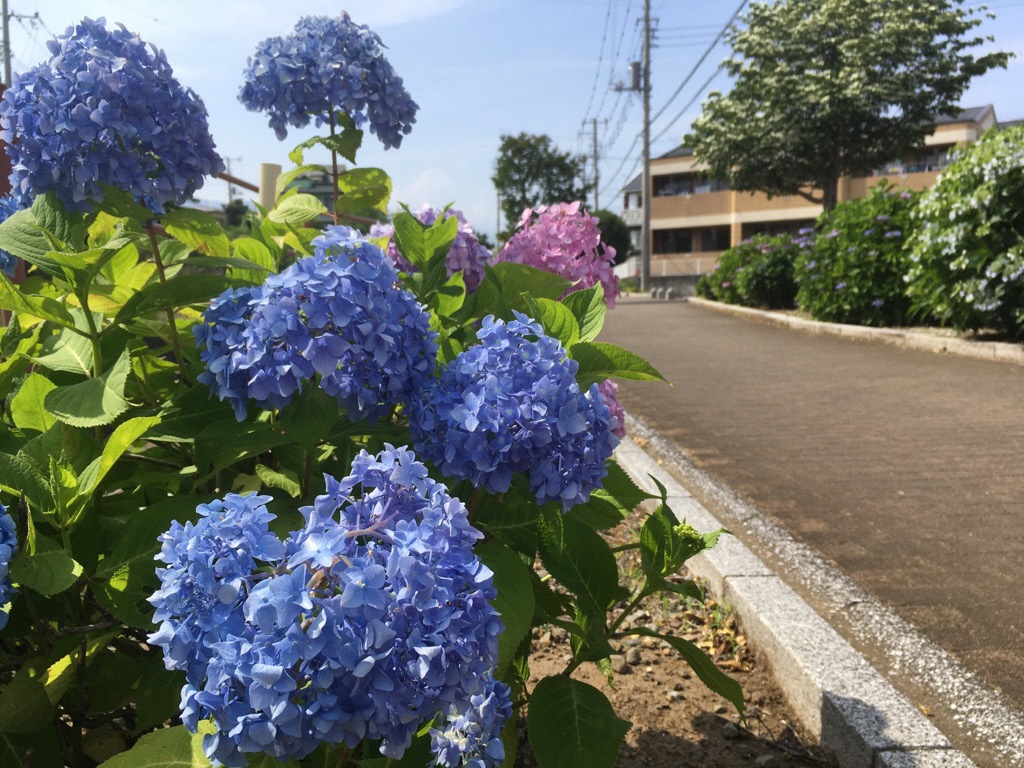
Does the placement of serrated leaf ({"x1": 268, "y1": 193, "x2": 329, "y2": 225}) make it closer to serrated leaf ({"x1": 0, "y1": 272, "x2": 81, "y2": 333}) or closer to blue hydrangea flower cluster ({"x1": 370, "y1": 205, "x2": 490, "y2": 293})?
blue hydrangea flower cluster ({"x1": 370, "y1": 205, "x2": 490, "y2": 293})

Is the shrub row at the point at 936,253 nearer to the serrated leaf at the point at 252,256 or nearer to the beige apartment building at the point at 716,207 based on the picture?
the serrated leaf at the point at 252,256

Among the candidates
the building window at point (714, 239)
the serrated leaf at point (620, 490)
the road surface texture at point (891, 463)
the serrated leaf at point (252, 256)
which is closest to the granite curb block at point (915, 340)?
the road surface texture at point (891, 463)

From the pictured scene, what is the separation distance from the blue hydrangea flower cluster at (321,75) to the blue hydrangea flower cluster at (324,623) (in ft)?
5.09

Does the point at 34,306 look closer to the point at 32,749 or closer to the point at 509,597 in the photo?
the point at 32,749

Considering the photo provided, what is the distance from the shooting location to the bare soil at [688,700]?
2465 mm

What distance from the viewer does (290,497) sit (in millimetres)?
1613

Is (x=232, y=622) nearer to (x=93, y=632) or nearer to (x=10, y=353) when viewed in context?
(x=93, y=632)

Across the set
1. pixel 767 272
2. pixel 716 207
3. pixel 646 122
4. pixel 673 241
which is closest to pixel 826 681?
pixel 767 272

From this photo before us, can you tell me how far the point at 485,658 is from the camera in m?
1.09

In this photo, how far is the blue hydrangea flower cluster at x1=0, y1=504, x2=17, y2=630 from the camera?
A: 1247 millimetres

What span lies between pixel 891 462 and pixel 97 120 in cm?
Result: 538

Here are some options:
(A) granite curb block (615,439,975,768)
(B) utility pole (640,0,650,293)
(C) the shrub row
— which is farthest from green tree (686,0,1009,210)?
(A) granite curb block (615,439,975,768)

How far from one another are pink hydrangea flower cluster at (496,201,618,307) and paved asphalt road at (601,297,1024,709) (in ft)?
6.01

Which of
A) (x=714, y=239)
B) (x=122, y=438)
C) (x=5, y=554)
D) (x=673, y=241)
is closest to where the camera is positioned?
(x=5, y=554)
